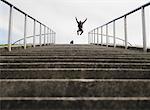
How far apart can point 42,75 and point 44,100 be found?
81 cm

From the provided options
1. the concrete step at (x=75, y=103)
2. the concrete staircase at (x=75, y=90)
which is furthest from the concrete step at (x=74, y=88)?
the concrete step at (x=75, y=103)

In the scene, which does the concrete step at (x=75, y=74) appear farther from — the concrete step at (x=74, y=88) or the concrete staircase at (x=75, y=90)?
the concrete step at (x=74, y=88)

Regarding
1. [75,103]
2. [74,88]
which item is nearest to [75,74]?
[74,88]

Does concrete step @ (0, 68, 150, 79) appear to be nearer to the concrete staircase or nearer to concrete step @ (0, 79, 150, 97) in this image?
the concrete staircase

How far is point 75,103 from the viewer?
2623 mm

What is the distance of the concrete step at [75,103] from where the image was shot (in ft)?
8.50

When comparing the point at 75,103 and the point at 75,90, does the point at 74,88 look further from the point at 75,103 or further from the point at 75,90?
the point at 75,103

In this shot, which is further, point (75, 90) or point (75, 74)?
point (75, 74)

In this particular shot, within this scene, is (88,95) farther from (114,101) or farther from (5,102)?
(5,102)

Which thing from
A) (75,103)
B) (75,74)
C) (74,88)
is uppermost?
(75,74)

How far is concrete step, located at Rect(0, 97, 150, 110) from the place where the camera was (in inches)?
102

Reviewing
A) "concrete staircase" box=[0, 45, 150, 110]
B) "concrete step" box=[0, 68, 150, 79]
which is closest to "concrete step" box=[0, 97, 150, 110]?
"concrete staircase" box=[0, 45, 150, 110]

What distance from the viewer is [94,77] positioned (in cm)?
341

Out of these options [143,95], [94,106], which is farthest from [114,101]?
[143,95]
